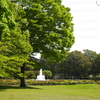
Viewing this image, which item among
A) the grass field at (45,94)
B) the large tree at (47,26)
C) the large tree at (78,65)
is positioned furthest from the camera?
the large tree at (78,65)

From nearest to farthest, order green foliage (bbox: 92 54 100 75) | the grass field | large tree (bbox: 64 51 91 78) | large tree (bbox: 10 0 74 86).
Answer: the grass field, large tree (bbox: 10 0 74 86), green foliage (bbox: 92 54 100 75), large tree (bbox: 64 51 91 78)

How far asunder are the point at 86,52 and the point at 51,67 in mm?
19665

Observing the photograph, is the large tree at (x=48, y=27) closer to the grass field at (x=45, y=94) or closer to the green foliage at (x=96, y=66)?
the grass field at (x=45, y=94)

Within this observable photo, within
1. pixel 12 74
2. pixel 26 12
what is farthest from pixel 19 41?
pixel 26 12

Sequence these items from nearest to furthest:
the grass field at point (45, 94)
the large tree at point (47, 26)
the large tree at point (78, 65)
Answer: the grass field at point (45, 94)
the large tree at point (47, 26)
the large tree at point (78, 65)

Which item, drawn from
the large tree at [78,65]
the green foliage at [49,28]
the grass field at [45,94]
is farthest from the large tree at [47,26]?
the large tree at [78,65]

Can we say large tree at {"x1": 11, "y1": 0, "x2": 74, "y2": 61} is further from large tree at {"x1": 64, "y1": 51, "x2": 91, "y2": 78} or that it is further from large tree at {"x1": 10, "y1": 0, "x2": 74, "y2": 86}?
large tree at {"x1": 64, "y1": 51, "x2": 91, "y2": 78}

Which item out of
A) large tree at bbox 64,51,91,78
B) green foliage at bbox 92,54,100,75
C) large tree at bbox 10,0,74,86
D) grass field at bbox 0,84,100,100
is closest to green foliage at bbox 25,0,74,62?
large tree at bbox 10,0,74,86

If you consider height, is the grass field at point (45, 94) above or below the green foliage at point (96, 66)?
below

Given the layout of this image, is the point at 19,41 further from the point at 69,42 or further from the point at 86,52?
the point at 86,52

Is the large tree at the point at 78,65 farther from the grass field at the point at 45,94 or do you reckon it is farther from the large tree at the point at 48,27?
the grass field at the point at 45,94

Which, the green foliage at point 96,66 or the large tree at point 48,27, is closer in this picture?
the large tree at point 48,27

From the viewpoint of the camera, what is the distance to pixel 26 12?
21641 mm

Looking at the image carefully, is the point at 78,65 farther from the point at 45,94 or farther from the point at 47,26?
the point at 45,94
